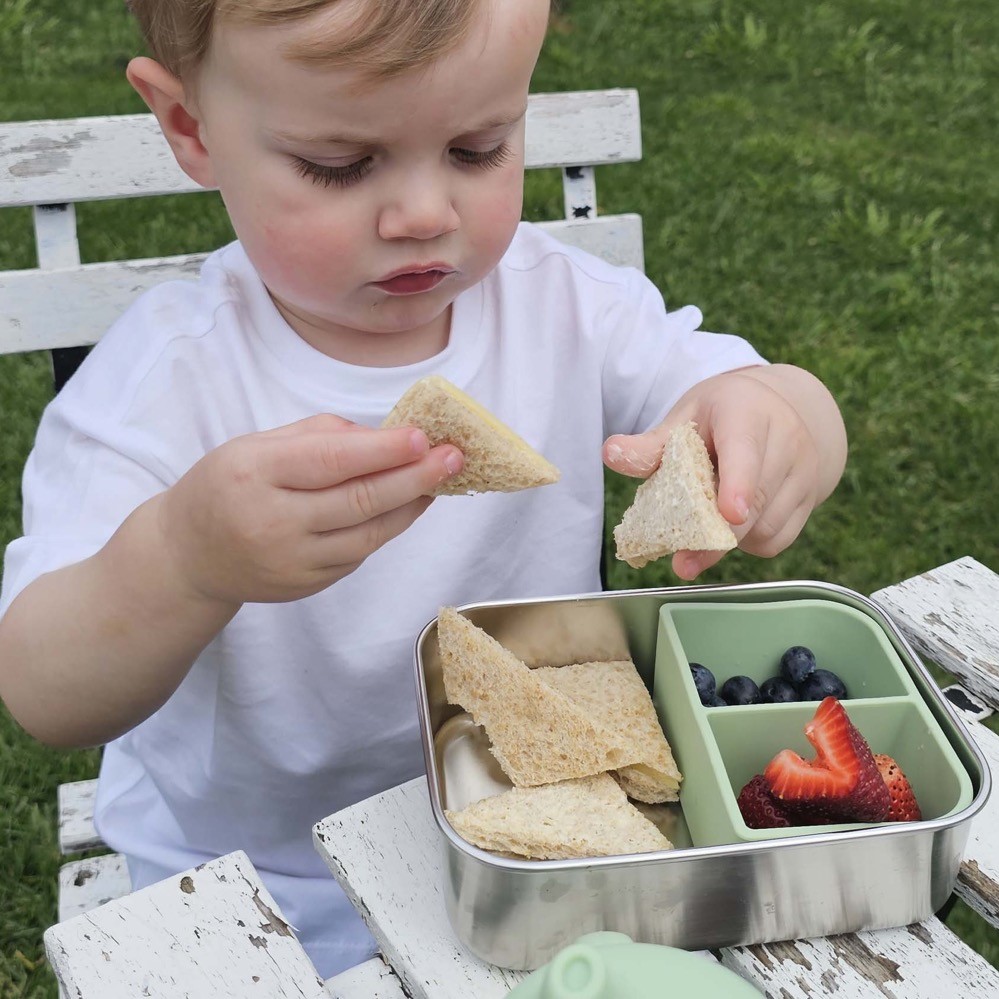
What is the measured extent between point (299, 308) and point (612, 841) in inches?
25.1

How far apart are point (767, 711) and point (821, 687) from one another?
0.06 meters

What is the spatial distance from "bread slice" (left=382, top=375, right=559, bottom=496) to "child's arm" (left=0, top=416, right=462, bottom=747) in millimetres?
22

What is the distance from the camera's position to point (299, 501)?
0.91 meters

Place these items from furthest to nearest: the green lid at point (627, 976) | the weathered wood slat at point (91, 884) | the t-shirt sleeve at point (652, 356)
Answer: the weathered wood slat at point (91, 884), the t-shirt sleeve at point (652, 356), the green lid at point (627, 976)

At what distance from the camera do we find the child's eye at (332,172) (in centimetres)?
97

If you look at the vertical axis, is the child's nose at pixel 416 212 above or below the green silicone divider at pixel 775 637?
above

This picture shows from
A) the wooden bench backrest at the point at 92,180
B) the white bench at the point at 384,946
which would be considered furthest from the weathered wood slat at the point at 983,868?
the wooden bench backrest at the point at 92,180

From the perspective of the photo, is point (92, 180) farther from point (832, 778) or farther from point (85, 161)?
point (832, 778)

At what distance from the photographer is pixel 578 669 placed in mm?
1005

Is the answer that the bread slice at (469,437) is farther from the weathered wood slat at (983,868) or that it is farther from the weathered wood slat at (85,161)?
the weathered wood slat at (85,161)

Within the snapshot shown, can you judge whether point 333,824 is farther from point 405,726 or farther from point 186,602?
point 405,726

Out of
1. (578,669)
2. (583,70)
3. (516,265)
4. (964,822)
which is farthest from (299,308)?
(583,70)

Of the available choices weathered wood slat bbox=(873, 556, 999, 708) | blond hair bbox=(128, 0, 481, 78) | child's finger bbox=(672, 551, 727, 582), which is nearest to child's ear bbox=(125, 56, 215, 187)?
blond hair bbox=(128, 0, 481, 78)

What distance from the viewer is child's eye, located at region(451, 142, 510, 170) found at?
101cm
